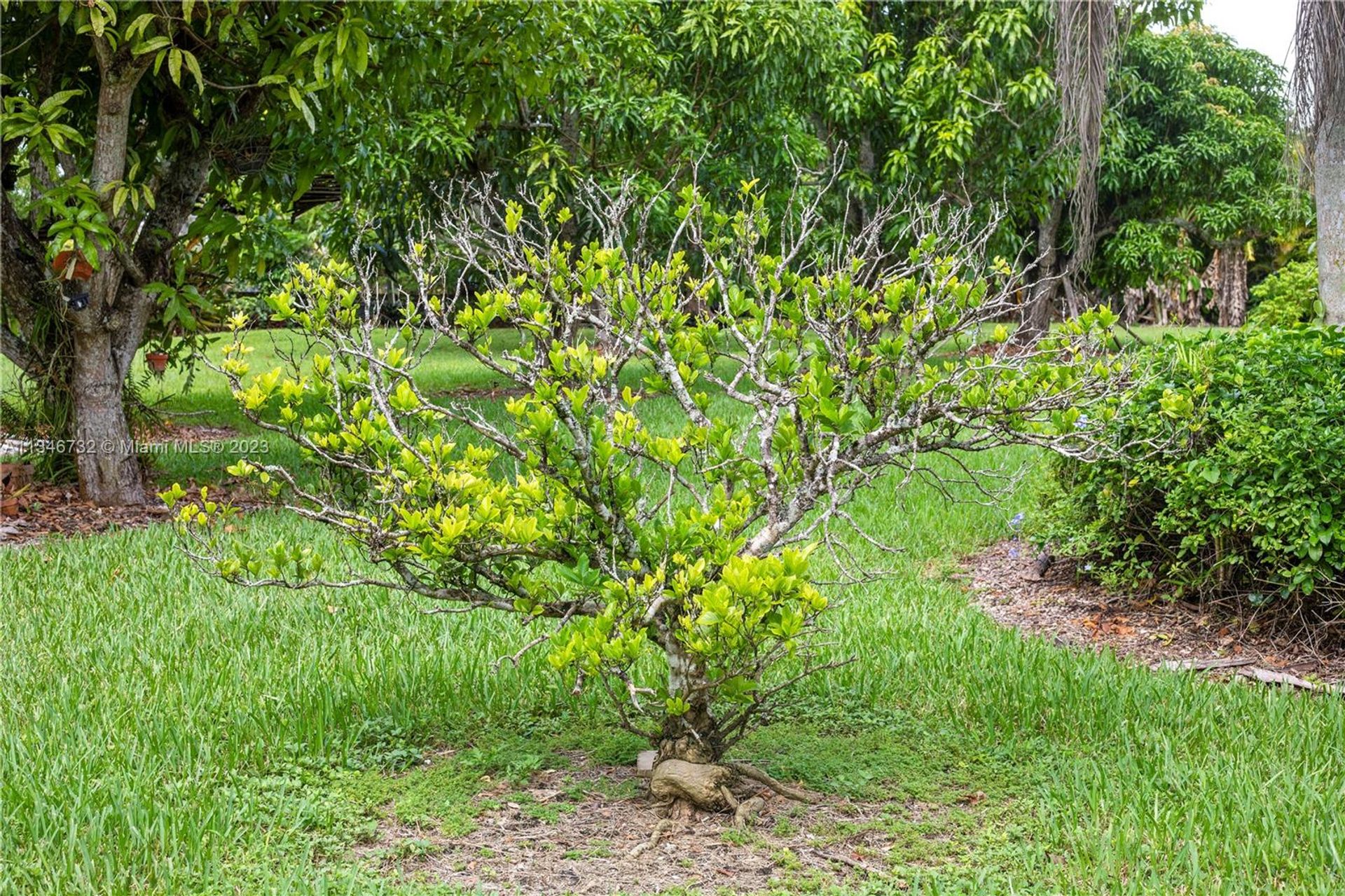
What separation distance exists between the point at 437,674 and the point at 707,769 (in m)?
1.39

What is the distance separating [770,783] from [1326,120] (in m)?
5.10

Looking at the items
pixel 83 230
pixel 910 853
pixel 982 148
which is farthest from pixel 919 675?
pixel 982 148

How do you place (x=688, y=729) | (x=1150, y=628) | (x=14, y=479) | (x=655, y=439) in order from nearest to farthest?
(x=655, y=439)
(x=688, y=729)
(x=1150, y=628)
(x=14, y=479)

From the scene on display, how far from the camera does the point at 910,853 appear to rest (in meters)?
3.09

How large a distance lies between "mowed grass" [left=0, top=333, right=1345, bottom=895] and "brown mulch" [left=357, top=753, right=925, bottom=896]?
0.07m

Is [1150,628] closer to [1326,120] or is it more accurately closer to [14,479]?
[1326,120]

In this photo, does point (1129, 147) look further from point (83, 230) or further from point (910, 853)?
point (910, 853)

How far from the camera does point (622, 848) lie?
10.3 feet

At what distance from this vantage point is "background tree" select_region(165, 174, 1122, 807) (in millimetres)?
2971

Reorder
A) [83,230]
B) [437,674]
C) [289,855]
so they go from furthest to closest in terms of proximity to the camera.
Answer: [83,230] < [437,674] < [289,855]

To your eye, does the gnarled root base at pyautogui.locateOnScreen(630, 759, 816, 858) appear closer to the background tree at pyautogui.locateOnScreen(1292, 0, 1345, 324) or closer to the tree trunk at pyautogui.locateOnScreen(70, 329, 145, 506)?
the background tree at pyautogui.locateOnScreen(1292, 0, 1345, 324)

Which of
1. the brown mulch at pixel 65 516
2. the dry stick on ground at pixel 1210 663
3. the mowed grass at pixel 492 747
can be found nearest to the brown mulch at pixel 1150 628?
the dry stick on ground at pixel 1210 663

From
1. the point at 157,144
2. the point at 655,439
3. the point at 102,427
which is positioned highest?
the point at 157,144

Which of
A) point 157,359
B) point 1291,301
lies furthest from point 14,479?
point 1291,301
